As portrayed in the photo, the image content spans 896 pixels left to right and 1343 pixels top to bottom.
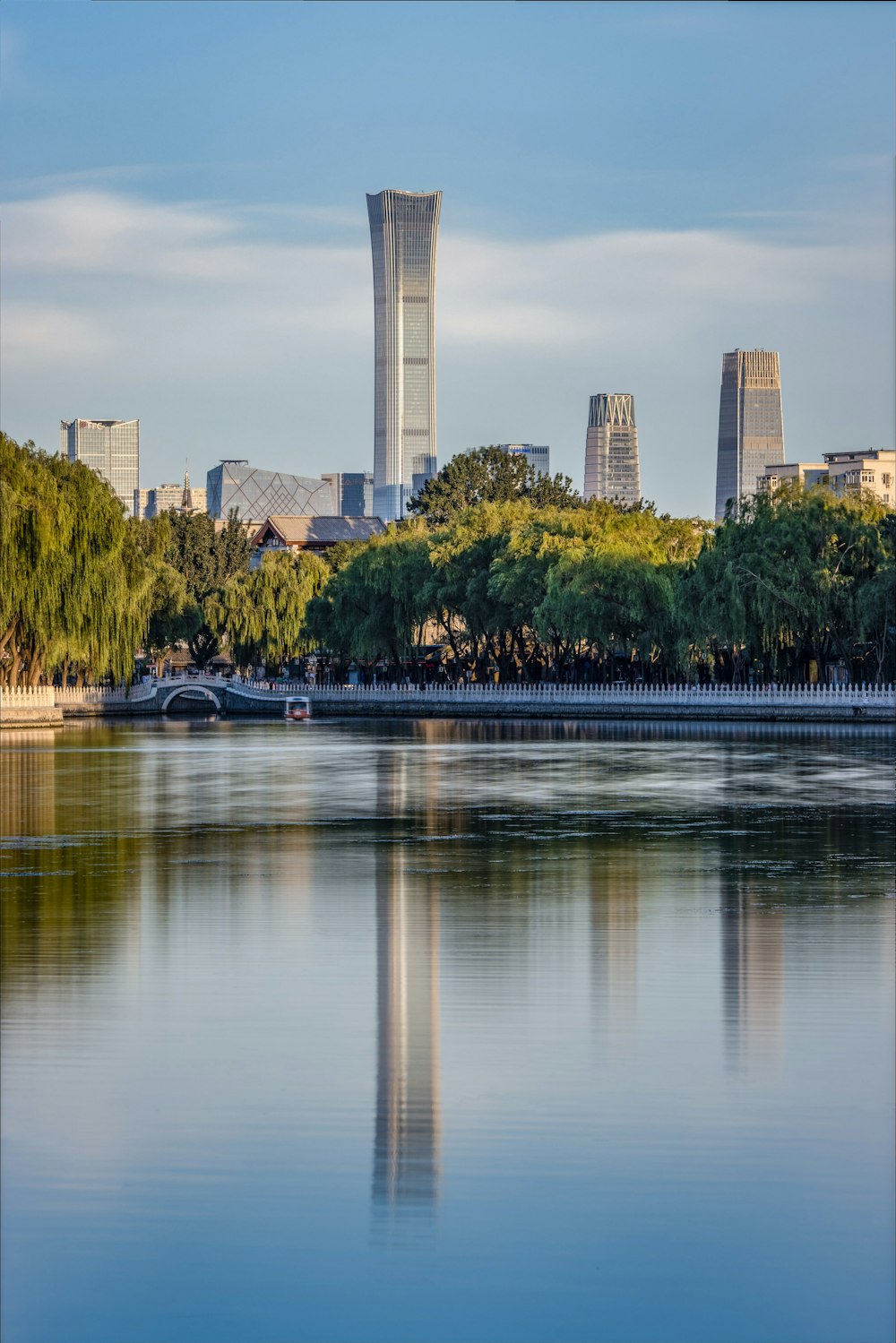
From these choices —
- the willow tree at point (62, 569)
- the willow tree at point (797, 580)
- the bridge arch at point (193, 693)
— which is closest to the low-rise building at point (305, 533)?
the bridge arch at point (193, 693)

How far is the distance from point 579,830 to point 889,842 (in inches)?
152

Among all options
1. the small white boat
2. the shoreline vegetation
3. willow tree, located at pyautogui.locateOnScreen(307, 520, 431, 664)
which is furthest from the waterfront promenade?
the small white boat

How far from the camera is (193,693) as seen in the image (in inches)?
3369

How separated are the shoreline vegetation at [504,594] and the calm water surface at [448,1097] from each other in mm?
38805

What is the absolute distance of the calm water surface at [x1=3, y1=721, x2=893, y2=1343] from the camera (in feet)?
20.6

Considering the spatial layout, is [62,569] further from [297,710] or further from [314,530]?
[314,530]

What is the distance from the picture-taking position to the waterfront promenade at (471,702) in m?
60.1

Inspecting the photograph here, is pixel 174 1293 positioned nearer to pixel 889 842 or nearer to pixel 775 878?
pixel 775 878

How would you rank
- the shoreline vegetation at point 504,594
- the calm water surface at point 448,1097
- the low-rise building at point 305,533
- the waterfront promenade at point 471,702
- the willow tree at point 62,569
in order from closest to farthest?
1. the calm water surface at point 448,1097
2. the willow tree at point 62,569
3. the shoreline vegetation at point 504,594
4. the waterfront promenade at point 471,702
5. the low-rise building at point 305,533

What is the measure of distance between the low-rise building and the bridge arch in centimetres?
4741

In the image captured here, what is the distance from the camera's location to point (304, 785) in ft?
108

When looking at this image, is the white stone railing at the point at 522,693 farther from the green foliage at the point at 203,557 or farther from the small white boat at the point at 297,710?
the green foliage at the point at 203,557

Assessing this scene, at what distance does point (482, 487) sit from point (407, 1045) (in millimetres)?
96166

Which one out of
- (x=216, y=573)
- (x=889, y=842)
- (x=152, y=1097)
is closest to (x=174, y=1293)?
(x=152, y=1097)
